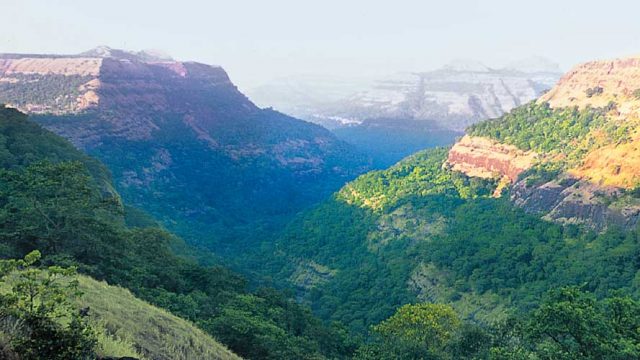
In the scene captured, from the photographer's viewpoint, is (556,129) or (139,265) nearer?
(139,265)

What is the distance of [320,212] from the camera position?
373ft

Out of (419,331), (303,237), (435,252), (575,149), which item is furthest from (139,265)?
(575,149)

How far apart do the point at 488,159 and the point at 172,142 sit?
9542 centimetres

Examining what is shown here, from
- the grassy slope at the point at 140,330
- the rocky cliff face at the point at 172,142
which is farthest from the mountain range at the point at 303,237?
the rocky cliff face at the point at 172,142

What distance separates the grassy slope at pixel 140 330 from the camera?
19.0 metres

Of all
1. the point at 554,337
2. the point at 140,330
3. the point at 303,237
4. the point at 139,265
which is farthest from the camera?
the point at 303,237

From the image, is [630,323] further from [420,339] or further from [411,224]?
[411,224]

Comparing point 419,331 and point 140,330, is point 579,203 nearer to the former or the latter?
point 419,331

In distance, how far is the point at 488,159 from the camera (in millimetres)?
96938

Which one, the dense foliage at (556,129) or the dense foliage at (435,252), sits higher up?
the dense foliage at (556,129)

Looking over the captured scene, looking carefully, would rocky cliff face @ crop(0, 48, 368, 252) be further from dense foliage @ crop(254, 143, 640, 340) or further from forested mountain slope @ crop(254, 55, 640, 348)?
forested mountain slope @ crop(254, 55, 640, 348)

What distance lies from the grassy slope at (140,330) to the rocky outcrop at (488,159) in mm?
75256

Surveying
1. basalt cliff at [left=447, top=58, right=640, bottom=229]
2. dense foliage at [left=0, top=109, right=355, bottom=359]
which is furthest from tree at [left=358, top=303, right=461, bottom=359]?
basalt cliff at [left=447, top=58, right=640, bottom=229]

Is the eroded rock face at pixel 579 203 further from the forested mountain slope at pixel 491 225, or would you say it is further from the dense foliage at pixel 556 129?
the dense foliage at pixel 556 129
